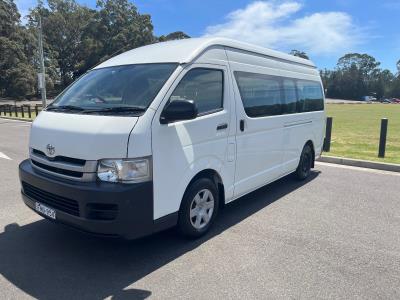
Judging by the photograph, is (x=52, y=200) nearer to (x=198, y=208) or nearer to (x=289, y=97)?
(x=198, y=208)

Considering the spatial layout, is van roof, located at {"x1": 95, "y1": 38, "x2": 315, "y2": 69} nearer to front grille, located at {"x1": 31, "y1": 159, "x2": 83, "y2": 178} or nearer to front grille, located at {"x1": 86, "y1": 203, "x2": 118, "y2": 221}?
front grille, located at {"x1": 31, "y1": 159, "x2": 83, "y2": 178}

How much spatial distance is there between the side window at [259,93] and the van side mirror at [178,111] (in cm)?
139

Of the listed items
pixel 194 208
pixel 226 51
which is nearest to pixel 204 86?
pixel 226 51

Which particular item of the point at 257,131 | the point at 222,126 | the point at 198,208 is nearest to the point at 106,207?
the point at 198,208

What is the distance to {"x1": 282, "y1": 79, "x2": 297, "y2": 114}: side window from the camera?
6117 millimetres

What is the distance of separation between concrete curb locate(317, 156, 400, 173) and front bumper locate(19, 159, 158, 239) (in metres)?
6.54

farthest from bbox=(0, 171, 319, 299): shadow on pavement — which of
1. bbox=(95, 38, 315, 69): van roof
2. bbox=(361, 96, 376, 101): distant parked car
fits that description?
bbox=(361, 96, 376, 101): distant parked car

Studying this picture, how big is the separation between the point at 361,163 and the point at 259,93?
15.0 ft

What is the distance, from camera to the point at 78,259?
12.7 feet

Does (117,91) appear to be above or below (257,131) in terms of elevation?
above

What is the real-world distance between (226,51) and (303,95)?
A: 109 inches

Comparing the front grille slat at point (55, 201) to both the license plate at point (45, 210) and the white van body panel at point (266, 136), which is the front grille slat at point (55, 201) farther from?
the white van body panel at point (266, 136)

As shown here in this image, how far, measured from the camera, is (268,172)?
571 centimetres

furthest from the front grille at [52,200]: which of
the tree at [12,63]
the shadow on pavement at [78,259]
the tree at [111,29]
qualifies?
the tree at [111,29]
